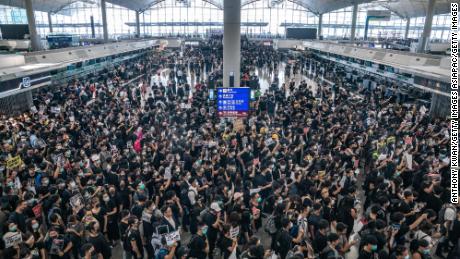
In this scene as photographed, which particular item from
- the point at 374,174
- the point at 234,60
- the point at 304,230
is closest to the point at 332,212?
the point at 304,230

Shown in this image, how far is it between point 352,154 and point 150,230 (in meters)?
5.38

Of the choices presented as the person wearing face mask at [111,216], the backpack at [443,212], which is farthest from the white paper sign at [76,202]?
the backpack at [443,212]

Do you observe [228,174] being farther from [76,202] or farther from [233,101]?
[233,101]

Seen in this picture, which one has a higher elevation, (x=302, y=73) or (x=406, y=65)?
(x=406, y=65)

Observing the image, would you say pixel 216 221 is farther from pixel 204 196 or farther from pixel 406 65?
pixel 406 65

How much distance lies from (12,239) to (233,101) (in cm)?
831

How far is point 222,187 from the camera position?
6734 mm

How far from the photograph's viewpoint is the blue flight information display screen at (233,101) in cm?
1221

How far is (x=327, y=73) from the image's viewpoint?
99.1 ft

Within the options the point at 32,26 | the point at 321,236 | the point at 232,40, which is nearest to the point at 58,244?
the point at 321,236

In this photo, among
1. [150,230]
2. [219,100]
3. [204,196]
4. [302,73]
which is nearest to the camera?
[150,230]

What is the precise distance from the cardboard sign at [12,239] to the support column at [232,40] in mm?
11736

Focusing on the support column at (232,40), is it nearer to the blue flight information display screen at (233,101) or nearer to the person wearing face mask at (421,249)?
the blue flight information display screen at (233,101)

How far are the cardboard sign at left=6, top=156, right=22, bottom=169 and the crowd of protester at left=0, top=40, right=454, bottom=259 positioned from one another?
3 centimetres
